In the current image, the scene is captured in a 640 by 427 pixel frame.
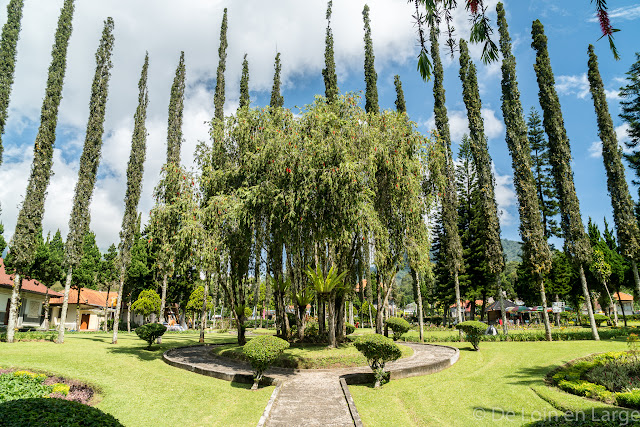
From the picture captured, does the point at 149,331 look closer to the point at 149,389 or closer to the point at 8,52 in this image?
the point at 149,389

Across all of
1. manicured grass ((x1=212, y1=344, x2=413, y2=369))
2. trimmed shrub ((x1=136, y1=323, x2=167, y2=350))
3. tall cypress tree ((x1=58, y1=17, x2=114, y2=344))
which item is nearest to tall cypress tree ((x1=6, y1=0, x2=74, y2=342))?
tall cypress tree ((x1=58, y1=17, x2=114, y2=344))

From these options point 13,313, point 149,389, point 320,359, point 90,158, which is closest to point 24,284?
point 13,313

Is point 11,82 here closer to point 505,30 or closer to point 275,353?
point 275,353

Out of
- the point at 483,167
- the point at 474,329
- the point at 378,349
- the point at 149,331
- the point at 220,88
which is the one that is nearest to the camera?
the point at 378,349

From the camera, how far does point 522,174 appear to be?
969 inches

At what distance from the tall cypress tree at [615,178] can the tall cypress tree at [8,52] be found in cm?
4057

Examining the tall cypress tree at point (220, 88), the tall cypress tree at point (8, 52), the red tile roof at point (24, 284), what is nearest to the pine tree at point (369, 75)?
the tall cypress tree at point (220, 88)

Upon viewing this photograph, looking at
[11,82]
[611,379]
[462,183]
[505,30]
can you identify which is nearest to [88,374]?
[611,379]

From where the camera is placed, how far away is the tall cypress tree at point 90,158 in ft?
64.6

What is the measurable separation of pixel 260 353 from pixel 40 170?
59.8 ft

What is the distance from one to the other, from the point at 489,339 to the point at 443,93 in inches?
751

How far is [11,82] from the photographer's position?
19766 millimetres

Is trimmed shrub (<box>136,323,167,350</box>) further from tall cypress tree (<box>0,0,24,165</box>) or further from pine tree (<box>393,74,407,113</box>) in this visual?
pine tree (<box>393,74,407,113</box>)

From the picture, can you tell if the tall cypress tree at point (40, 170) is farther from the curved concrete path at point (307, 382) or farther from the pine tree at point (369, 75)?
the pine tree at point (369, 75)
